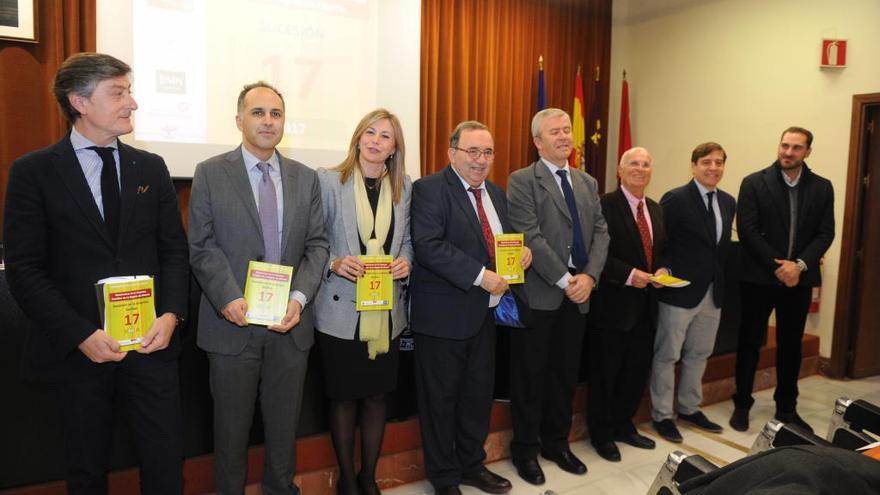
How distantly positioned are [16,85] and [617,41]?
18.2 ft

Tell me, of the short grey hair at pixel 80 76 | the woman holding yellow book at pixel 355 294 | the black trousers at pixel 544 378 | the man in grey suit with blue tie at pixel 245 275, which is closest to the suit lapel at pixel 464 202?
the woman holding yellow book at pixel 355 294

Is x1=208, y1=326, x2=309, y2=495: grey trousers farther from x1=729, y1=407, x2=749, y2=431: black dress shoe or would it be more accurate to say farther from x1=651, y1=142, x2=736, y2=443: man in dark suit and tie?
x1=729, y1=407, x2=749, y2=431: black dress shoe

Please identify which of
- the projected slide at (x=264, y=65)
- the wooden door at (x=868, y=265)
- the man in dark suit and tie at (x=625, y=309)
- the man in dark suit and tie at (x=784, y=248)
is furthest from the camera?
the wooden door at (x=868, y=265)

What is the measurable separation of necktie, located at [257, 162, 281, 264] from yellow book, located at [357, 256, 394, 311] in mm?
300

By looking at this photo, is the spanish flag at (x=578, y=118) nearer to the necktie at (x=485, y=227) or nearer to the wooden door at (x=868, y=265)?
the wooden door at (x=868, y=265)

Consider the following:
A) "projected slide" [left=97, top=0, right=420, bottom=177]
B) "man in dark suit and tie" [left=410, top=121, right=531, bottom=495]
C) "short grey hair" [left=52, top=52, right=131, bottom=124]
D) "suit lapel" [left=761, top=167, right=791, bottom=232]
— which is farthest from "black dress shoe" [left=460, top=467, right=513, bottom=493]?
"projected slide" [left=97, top=0, right=420, bottom=177]

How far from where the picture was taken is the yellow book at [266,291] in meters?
1.89

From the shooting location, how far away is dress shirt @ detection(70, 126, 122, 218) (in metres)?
1.70

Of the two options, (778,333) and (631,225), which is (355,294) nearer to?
(631,225)

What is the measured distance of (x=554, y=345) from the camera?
110 inches

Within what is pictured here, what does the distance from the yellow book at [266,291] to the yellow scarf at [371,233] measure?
13.8 inches

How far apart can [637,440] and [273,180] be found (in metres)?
2.38

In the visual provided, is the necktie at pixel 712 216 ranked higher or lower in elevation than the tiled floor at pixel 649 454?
higher

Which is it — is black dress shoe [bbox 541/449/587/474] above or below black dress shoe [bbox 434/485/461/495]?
below
